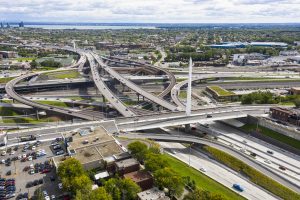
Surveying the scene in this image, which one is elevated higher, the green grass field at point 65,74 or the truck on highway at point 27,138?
the green grass field at point 65,74

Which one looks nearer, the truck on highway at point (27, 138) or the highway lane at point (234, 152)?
the highway lane at point (234, 152)

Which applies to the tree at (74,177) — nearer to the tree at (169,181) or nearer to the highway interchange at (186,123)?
the tree at (169,181)

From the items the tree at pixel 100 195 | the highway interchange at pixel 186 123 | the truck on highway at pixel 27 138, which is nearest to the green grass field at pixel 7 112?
the highway interchange at pixel 186 123

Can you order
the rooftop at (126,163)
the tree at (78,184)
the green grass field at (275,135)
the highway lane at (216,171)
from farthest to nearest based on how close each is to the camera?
the green grass field at (275,135), the highway lane at (216,171), the rooftop at (126,163), the tree at (78,184)

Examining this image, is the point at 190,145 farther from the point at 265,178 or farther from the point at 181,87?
the point at 181,87

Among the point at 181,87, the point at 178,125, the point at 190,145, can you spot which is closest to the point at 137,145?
the point at 190,145
